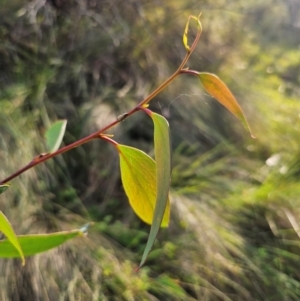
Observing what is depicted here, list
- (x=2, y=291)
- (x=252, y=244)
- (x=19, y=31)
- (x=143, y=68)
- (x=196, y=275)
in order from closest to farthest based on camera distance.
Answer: (x=2, y=291), (x=196, y=275), (x=252, y=244), (x=19, y=31), (x=143, y=68)

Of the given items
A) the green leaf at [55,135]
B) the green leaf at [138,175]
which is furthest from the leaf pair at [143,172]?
the green leaf at [55,135]

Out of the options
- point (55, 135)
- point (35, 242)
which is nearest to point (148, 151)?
point (55, 135)

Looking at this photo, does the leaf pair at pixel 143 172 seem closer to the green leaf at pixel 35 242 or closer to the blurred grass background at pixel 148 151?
the green leaf at pixel 35 242

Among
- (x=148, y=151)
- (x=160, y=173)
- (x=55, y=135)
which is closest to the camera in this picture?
(x=160, y=173)

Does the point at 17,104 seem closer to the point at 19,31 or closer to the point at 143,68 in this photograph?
the point at 19,31

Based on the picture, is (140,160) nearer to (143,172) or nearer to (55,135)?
(143,172)

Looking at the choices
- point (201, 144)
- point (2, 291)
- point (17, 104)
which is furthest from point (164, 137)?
point (201, 144)

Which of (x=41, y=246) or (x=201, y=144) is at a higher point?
(x=41, y=246)

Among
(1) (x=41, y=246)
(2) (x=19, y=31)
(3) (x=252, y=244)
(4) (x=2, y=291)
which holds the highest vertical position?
(1) (x=41, y=246)
